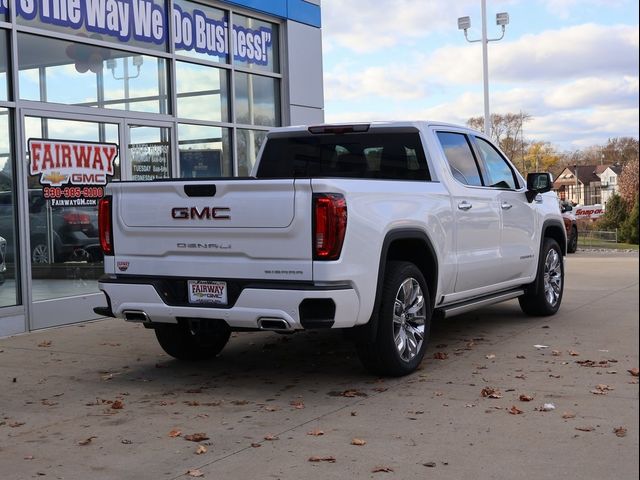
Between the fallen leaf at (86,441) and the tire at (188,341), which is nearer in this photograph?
the fallen leaf at (86,441)

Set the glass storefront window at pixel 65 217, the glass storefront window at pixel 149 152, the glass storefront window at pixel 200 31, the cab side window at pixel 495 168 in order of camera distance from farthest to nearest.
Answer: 1. the glass storefront window at pixel 200 31
2. the glass storefront window at pixel 149 152
3. the glass storefront window at pixel 65 217
4. the cab side window at pixel 495 168

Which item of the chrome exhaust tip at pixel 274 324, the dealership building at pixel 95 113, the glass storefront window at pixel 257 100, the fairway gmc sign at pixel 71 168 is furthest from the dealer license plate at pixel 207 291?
the glass storefront window at pixel 257 100

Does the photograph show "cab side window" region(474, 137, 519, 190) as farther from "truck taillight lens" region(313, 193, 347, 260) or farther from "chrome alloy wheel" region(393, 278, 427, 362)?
"truck taillight lens" region(313, 193, 347, 260)

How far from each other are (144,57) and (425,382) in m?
6.65

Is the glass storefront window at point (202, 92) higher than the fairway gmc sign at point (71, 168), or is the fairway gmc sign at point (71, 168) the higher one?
the glass storefront window at point (202, 92)

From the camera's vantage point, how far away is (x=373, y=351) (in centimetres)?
611

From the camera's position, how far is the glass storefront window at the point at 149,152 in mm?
10672

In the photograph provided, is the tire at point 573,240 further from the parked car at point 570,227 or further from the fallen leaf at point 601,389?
the fallen leaf at point 601,389

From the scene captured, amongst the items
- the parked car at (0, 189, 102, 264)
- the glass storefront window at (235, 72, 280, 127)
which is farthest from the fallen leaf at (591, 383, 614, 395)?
the glass storefront window at (235, 72, 280, 127)

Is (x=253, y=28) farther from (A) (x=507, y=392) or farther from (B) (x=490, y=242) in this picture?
(A) (x=507, y=392)

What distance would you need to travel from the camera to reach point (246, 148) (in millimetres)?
12789

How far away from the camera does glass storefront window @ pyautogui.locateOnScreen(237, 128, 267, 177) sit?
1265 centimetres

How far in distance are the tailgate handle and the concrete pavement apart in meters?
1.45

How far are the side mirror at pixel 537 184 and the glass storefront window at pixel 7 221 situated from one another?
551cm
